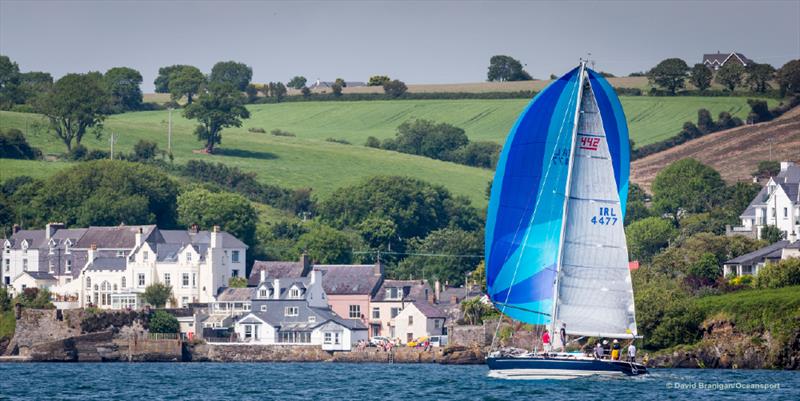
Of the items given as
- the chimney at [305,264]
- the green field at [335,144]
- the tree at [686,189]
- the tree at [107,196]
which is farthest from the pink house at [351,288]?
the green field at [335,144]

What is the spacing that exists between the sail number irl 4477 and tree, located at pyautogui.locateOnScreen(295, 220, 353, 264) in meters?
64.8

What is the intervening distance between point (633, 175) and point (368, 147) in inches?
1514

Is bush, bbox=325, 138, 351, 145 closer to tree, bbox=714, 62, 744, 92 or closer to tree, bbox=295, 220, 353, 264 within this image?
tree, bbox=714, 62, 744, 92

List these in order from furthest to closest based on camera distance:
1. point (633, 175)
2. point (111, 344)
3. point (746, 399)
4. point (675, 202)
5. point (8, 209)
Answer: point (633, 175) → point (675, 202) → point (8, 209) → point (111, 344) → point (746, 399)

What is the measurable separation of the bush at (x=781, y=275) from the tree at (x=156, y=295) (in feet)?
134

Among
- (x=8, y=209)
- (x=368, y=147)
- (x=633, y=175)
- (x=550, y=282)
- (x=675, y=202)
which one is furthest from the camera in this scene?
(x=368, y=147)

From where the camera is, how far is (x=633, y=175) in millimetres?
157750

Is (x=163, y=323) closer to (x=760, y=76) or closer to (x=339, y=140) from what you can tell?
(x=339, y=140)

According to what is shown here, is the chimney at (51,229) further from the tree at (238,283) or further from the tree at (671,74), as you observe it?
the tree at (671,74)

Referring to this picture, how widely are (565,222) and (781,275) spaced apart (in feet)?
100

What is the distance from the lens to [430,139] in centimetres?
18512

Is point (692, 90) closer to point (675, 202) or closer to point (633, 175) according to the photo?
point (633, 175)

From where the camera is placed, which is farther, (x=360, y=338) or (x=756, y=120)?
(x=756, y=120)

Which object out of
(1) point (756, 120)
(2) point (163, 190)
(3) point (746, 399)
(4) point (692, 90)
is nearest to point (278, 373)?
(3) point (746, 399)
